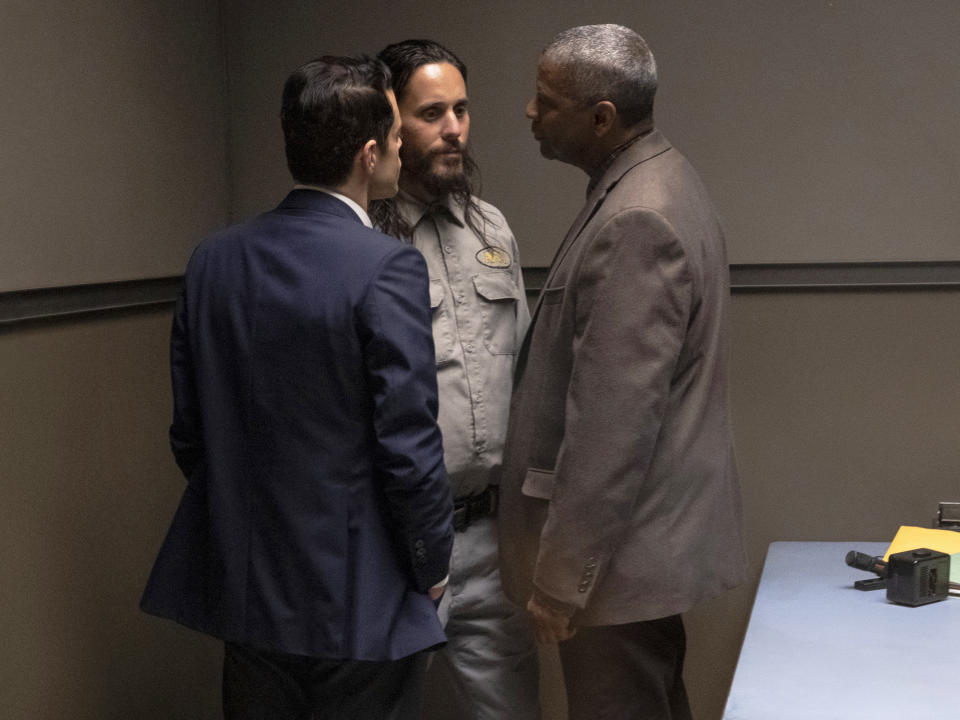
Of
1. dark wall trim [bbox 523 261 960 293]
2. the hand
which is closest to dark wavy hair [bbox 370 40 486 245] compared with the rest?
dark wall trim [bbox 523 261 960 293]

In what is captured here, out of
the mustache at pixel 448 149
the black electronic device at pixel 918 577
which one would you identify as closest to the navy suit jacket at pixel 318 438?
the mustache at pixel 448 149

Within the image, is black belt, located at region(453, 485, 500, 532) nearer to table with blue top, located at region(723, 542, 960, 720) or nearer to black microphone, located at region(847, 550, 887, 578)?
table with blue top, located at region(723, 542, 960, 720)

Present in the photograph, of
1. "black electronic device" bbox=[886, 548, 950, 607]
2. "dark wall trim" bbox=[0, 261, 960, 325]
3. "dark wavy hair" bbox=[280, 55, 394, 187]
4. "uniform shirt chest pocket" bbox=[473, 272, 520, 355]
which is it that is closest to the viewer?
"dark wavy hair" bbox=[280, 55, 394, 187]

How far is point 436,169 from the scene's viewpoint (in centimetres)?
228

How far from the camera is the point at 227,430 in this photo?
1775mm

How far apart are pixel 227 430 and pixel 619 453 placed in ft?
2.15

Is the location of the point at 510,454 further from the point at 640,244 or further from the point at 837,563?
the point at 837,563

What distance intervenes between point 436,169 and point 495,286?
0.27 meters

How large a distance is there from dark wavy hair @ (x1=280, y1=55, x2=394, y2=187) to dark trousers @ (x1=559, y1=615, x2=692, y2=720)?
0.97 m

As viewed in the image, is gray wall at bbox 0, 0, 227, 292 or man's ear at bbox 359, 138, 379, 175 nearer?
man's ear at bbox 359, 138, 379, 175

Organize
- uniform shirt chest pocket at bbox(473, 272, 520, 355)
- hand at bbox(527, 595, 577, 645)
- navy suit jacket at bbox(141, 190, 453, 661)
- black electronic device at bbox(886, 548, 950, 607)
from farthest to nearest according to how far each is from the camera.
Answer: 1. uniform shirt chest pocket at bbox(473, 272, 520, 355)
2. black electronic device at bbox(886, 548, 950, 607)
3. hand at bbox(527, 595, 577, 645)
4. navy suit jacket at bbox(141, 190, 453, 661)

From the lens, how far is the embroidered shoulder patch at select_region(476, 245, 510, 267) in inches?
92.7

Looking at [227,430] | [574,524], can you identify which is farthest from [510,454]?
[227,430]

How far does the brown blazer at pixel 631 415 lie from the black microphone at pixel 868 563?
1.71 feet
